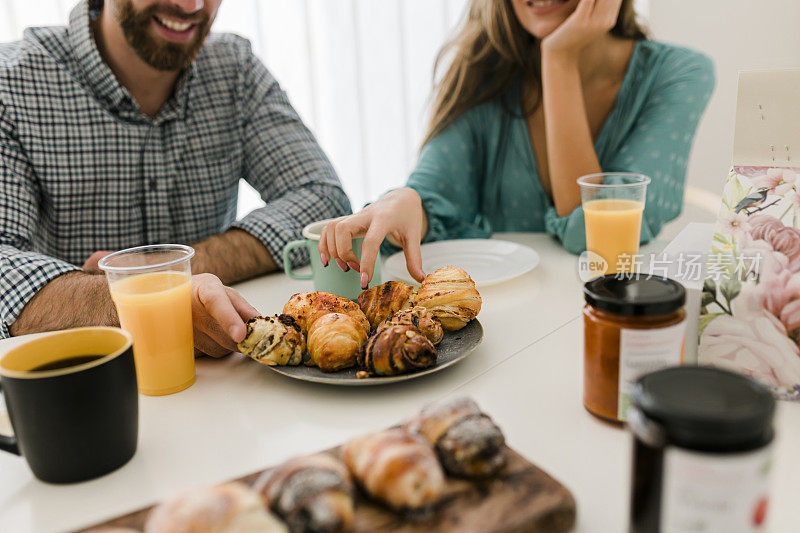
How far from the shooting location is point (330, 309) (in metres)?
0.84

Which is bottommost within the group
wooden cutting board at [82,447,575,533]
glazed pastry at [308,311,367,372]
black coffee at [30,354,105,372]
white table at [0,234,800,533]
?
white table at [0,234,800,533]

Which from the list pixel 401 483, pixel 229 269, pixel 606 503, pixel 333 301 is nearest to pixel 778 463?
pixel 606 503

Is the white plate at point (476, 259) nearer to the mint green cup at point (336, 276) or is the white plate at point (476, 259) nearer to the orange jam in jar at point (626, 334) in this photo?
the mint green cup at point (336, 276)

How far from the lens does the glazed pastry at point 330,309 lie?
82 cm

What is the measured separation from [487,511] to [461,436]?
2.4 inches

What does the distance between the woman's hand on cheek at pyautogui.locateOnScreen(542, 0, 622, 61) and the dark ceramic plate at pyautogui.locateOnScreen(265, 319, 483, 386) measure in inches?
32.9

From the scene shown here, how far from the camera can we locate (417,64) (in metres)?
2.66

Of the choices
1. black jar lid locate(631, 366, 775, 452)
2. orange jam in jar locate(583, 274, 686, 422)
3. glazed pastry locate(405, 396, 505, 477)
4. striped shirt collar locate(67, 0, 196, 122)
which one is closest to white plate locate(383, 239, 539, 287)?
orange jam in jar locate(583, 274, 686, 422)

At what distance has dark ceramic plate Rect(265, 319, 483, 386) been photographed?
72cm

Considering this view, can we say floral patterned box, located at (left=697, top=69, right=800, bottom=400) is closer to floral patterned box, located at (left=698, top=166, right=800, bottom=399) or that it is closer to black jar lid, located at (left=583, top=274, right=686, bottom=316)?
floral patterned box, located at (left=698, top=166, right=800, bottom=399)

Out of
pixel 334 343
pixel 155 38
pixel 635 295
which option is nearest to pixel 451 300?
pixel 334 343

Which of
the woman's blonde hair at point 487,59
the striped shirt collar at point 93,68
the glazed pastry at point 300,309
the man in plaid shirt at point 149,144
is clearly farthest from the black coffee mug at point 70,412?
the woman's blonde hair at point 487,59

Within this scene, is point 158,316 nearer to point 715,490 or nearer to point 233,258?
point 233,258

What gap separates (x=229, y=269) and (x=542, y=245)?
63 cm
